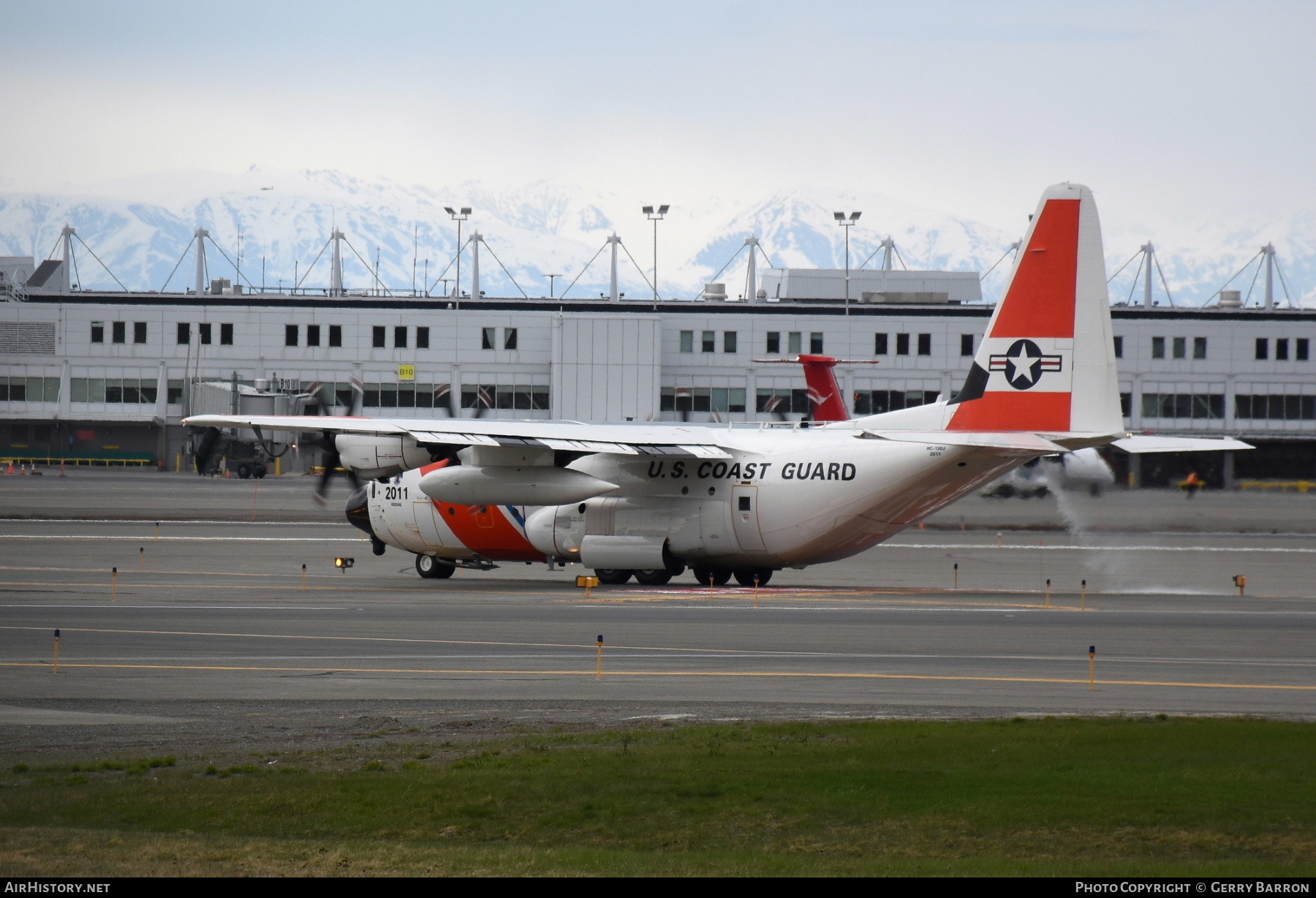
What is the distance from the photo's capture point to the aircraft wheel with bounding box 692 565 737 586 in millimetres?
35125

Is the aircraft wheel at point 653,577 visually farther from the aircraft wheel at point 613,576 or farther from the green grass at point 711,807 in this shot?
the green grass at point 711,807

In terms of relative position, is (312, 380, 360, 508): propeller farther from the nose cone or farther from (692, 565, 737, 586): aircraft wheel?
(692, 565, 737, 586): aircraft wheel

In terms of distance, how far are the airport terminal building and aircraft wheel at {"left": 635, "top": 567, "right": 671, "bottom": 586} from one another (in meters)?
49.0

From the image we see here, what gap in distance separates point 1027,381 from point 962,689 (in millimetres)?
12007

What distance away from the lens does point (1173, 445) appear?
30.6 meters

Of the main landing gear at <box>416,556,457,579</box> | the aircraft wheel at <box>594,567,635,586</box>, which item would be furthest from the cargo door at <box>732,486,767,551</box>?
the main landing gear at <box>416,556,457,579</box>

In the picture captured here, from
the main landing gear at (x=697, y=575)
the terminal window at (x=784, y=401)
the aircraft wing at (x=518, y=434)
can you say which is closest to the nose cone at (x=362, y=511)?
the aircraft wing at (x=518, y=434)

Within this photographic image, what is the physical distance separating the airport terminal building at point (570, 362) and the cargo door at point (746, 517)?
5082 cm

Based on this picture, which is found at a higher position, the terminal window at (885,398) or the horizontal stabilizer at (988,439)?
the terminal window at (885,398)

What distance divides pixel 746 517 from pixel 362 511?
12.1 m

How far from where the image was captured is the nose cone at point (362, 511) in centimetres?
3841

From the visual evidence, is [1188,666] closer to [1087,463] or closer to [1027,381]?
[1027,381]

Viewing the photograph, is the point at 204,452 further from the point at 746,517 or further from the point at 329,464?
the point at 746,517

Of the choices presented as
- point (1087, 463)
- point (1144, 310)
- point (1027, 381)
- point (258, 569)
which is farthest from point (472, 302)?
point (1027, 381)
